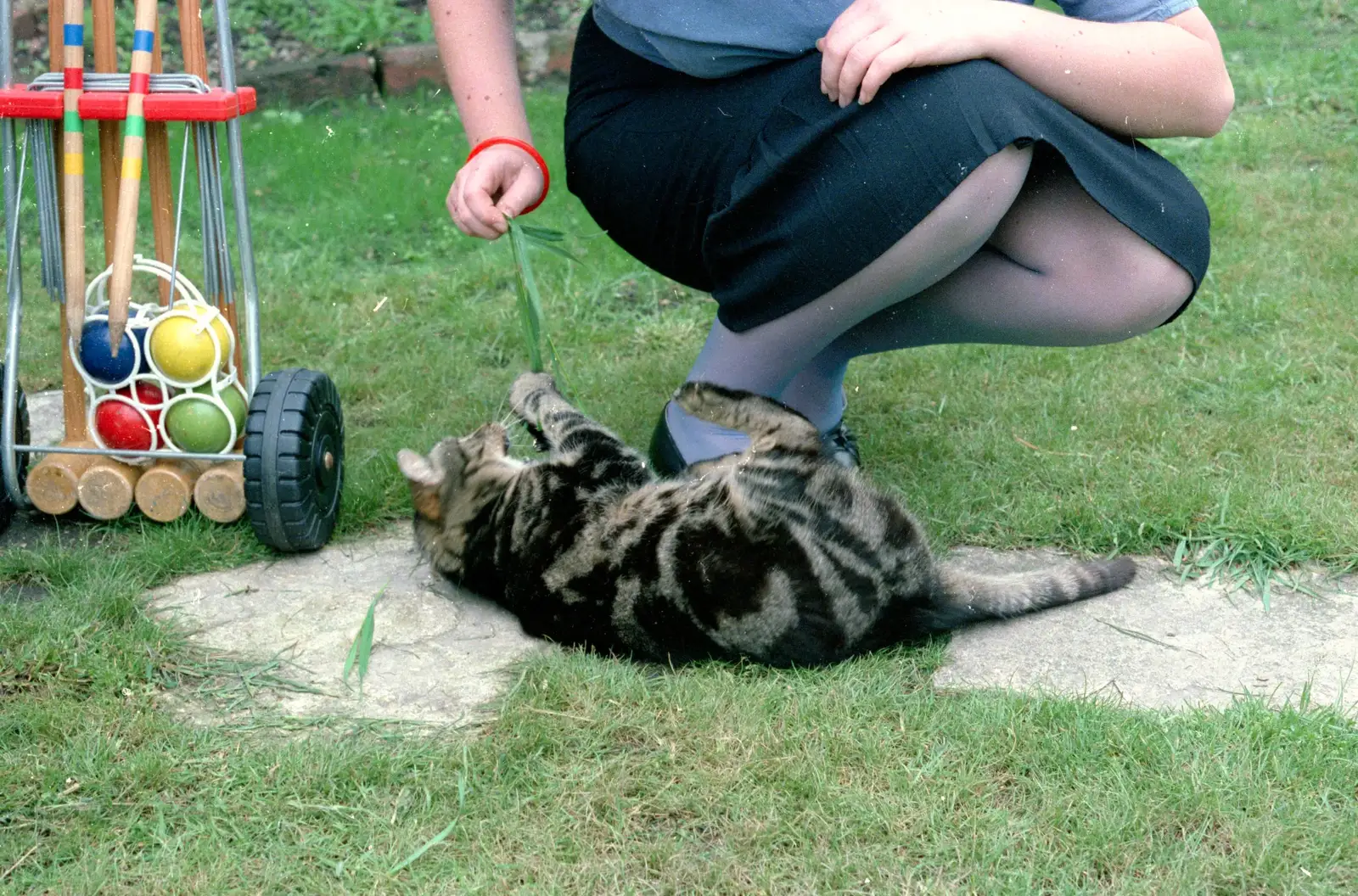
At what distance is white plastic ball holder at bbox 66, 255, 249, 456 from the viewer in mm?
2615

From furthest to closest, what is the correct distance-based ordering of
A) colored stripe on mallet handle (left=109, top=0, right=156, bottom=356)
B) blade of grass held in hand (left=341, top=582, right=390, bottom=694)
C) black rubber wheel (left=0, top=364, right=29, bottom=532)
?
black rubber wheel (left=0, top=364, right=29, bottom=532)
colored stripe on mallet handle (left=109, top=0, right=156, bottom=356)
blade of grass held in hand (left=341, top=582, right=390, bottom=694)

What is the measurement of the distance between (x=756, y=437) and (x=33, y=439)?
6.05 feet

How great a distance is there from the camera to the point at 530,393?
9.68 feet

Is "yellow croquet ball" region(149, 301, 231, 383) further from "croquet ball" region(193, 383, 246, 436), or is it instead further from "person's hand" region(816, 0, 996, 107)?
"person's hand" region(816, 0, 996, 107)

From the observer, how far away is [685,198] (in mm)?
2607

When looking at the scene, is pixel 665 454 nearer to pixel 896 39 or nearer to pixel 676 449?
pixel 676 449

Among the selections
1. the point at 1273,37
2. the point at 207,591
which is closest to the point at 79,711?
the point at 207,591

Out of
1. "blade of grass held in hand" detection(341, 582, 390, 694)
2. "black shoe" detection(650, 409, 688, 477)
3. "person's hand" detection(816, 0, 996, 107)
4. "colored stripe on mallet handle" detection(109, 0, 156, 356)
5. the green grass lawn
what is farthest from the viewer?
"black shoe" detection(650, 409, 688, 477)

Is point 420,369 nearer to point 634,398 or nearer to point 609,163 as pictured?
point 634,398

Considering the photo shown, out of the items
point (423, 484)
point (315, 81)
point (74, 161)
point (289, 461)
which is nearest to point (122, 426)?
point (289, 461)

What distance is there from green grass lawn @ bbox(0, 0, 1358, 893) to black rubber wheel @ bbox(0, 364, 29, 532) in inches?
4.8

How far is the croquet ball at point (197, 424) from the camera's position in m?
2.65

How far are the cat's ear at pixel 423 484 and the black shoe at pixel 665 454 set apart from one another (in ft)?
1.66

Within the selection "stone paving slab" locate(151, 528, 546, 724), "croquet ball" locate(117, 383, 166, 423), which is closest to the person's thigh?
"stone paving slab" locate(151, 528, 546, 724)
